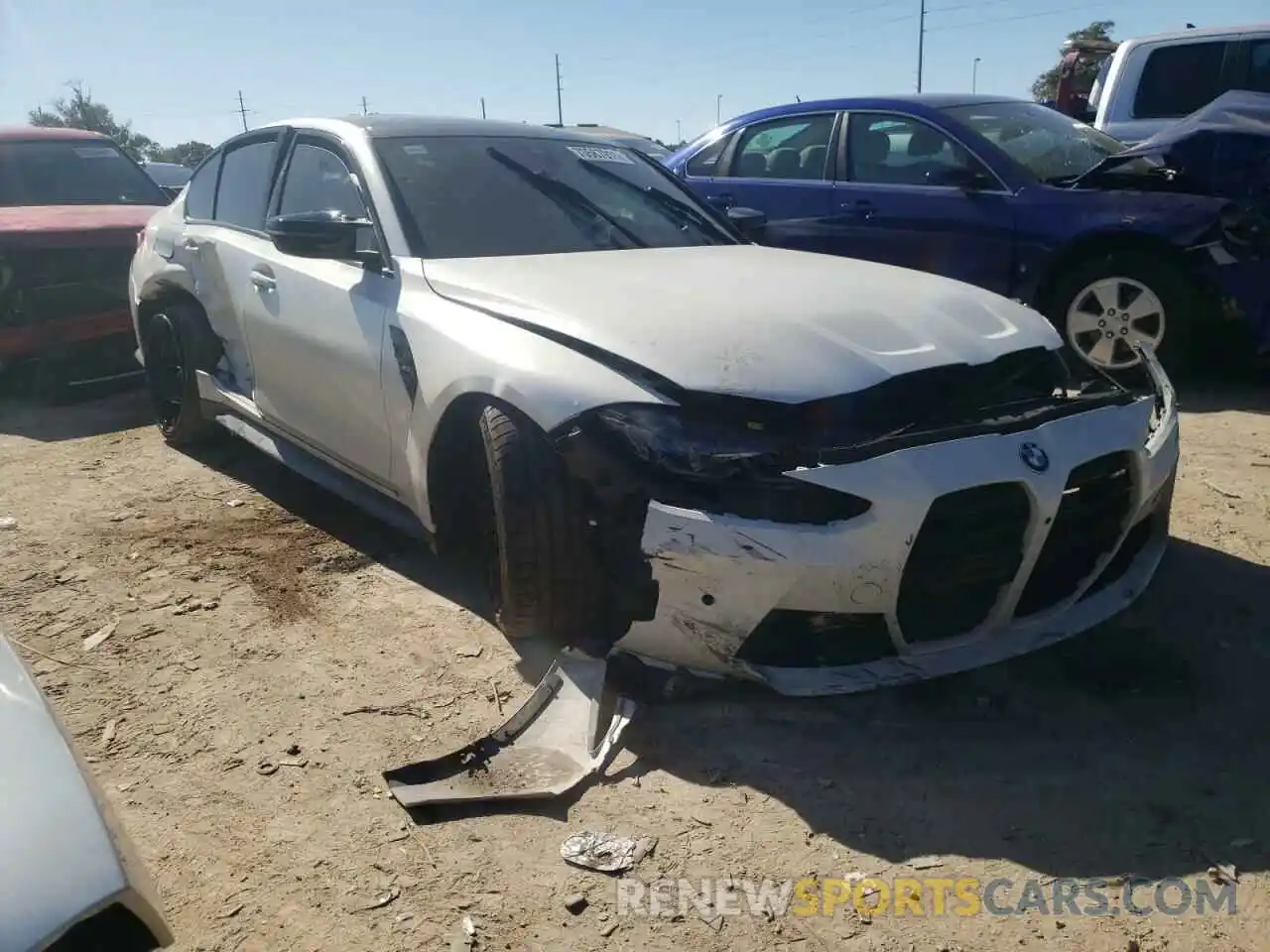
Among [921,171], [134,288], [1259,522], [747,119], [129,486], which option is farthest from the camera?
[747,119]

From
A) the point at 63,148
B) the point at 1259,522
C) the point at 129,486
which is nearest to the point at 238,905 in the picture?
the point at 129,486

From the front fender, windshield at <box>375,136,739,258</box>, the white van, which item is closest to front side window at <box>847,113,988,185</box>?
the white van

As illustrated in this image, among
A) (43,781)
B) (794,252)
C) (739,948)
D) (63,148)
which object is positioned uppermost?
(63,148)

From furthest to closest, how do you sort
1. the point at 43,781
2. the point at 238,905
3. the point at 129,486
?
the point at 129,486 → the point at 238,905 → the point at 43,781

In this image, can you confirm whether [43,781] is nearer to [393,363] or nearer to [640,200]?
[393,363]

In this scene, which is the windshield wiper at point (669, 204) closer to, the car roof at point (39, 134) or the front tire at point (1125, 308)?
the front tire at point (1125, 308)

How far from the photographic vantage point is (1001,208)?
5422 mm

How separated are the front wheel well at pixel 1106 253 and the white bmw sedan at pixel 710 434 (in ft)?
8.10

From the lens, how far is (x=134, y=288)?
494 centimetres

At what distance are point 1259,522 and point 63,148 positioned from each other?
25.4 feet

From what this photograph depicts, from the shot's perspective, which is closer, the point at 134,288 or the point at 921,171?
the point at 134,288

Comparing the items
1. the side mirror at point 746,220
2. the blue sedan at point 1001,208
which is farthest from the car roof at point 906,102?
the side mirror at point 746,220

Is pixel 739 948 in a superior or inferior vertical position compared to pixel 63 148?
inferior

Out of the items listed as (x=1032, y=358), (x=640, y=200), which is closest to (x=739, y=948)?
(x=1032, y=358)
